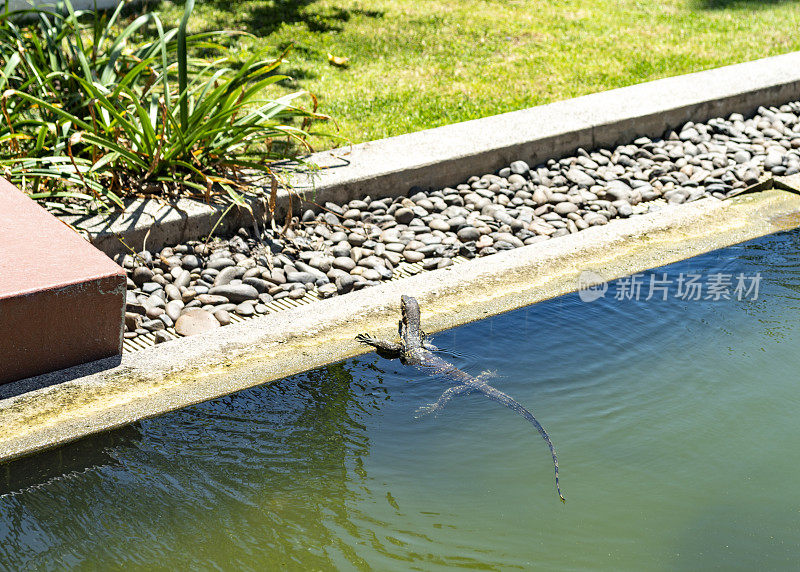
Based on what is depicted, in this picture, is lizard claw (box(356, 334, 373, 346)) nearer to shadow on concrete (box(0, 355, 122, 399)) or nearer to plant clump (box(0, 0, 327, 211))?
shadow on concrete (box(0, 355, 122, 399))

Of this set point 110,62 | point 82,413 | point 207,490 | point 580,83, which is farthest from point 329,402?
point 580,83

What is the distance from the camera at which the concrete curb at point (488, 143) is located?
4582mm

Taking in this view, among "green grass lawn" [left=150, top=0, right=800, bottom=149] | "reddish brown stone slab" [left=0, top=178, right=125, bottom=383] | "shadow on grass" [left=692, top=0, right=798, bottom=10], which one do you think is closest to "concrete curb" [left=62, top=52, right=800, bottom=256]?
"green grass lawn" [left=150, top=0, right=800, bottom=149]

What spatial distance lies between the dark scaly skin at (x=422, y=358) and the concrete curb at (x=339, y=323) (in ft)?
0.26

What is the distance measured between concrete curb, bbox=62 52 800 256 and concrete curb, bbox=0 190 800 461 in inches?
42.4

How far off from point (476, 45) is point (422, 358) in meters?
5.00

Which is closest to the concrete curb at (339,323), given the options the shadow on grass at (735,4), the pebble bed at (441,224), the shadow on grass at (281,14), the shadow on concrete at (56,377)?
the shadow on concrete at (56,377)

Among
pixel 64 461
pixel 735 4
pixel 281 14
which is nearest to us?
pixel 64 461

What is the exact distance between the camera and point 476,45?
26.2 feet

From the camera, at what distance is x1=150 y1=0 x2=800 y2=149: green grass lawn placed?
22.0ft

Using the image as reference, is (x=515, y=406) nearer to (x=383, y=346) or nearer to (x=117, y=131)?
(x=383, y=346)

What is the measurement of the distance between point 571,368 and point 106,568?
206 centimetres

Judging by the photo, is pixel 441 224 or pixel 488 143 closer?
pixel 441 224

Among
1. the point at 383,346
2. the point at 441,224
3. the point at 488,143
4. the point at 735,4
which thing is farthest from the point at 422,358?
the point at 735,4
